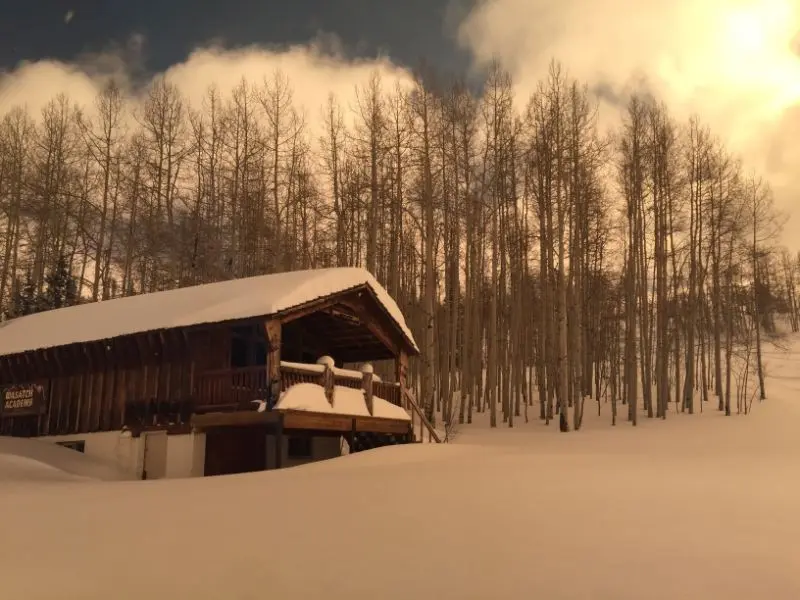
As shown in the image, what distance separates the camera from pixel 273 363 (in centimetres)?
1638

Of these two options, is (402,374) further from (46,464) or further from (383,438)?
(46,464)

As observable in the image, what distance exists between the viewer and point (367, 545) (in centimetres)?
755

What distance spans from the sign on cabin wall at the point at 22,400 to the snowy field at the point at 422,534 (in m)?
7.84

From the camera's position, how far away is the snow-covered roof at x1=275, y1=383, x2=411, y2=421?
16545 millimetres

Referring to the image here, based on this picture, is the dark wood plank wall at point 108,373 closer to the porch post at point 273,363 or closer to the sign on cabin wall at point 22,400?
the sign on cabin wall at point 22,400

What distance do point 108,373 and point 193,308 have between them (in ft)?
12.2

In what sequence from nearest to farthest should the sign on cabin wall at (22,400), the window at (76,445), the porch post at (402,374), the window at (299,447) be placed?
the window at (76,445)
the sign on cabin wall at (22,400)
the porch post at (402,374)
the window at (299,447)

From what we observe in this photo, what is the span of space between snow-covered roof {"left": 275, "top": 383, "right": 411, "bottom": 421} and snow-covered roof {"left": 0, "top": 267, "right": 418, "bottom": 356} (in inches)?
81.7

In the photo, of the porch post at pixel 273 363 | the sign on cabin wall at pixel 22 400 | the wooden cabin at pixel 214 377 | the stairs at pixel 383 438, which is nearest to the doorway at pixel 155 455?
the wooden cabin at pixel 214 377

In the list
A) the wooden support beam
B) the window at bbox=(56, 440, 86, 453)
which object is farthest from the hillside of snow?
the wooden support beam

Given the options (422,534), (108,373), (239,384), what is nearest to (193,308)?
(239,384)

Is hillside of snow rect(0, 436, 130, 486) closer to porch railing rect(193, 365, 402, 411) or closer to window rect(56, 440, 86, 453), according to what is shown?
window rect(56, 440, 86, 453)

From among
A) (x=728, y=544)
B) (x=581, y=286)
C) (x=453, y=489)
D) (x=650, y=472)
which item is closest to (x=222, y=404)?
(x=453, y=489)

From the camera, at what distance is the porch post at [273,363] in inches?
639
